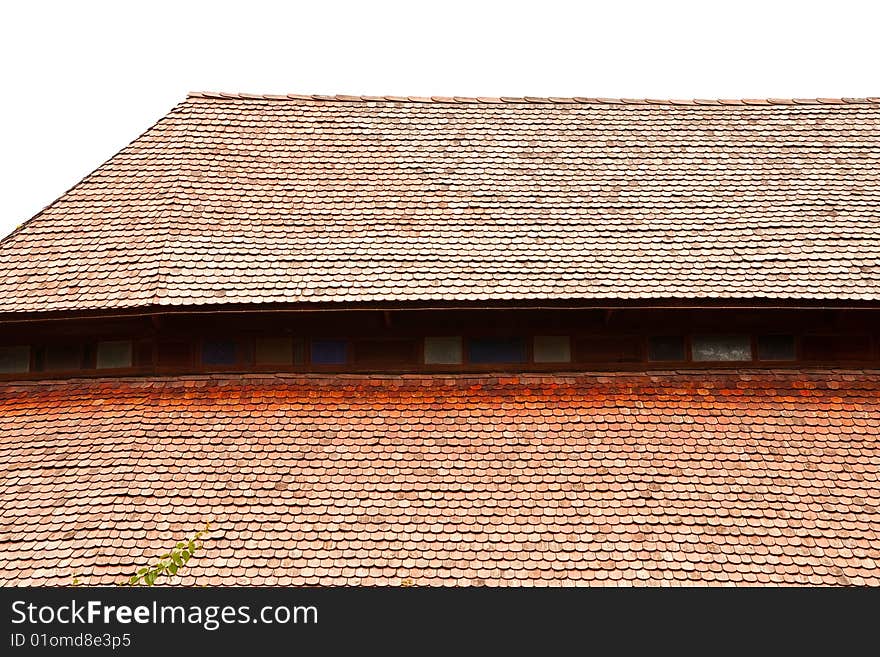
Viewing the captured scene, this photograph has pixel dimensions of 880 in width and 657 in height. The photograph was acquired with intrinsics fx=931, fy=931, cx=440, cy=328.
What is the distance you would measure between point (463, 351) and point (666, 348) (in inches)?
86.0

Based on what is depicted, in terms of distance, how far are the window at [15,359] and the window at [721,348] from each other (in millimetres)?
7214

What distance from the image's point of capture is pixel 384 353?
995 centimetres

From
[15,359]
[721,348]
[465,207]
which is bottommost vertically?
[15,359]

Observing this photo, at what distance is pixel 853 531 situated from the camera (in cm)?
823

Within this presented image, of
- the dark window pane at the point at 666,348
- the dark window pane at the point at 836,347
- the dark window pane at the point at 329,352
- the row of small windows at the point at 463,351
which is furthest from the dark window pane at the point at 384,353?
the dark window pane at the point at 836,347

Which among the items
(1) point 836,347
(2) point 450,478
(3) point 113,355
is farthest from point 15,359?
(1) point 836,347

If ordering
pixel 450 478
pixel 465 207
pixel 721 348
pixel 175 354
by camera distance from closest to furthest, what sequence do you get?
pixel 450 478 → pixel 175 354 → pixel 721 348 → pixel 465 207

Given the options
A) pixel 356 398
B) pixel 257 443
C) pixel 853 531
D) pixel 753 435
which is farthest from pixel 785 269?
pixel 257 443

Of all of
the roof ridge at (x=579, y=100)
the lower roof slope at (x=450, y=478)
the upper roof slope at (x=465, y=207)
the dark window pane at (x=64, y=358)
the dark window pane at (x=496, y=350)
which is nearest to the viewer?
the lower roof slope at (x=450, y=478)

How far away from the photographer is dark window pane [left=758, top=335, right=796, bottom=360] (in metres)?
9.98

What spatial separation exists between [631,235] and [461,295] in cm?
228

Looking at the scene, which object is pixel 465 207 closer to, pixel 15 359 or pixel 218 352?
pixel 218 352

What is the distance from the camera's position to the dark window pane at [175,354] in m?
9.86

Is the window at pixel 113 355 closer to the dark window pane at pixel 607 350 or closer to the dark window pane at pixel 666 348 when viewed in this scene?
the dark window pane at pixel 607 350
